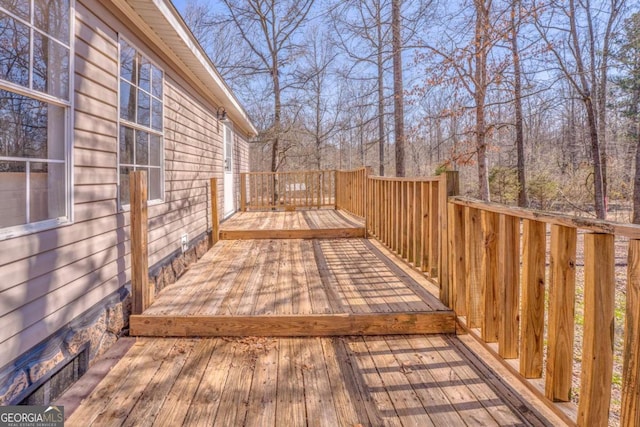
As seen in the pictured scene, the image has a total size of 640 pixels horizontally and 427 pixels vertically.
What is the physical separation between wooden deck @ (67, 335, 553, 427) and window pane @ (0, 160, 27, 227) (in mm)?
1057

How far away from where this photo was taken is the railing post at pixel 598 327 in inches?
55.6

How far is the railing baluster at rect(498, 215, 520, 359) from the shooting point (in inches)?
79.7

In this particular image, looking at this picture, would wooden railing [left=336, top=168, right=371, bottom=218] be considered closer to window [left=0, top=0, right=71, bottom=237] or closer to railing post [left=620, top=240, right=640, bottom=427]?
window [left=0, top=0, right=71, bottom=237]

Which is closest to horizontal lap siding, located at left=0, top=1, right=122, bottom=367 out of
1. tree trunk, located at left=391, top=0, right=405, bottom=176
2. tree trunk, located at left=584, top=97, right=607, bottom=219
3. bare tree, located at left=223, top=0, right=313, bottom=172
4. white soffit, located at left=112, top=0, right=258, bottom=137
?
white soffit, located at left=112, top=0, right=258, bottom=137

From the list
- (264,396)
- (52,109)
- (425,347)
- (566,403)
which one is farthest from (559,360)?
(52,109)

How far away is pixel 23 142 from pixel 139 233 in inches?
41.3

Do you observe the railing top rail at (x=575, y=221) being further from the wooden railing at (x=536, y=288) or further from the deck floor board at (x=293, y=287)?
the deck floor board at (x=293, y=287)

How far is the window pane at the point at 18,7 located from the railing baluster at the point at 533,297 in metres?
2.94

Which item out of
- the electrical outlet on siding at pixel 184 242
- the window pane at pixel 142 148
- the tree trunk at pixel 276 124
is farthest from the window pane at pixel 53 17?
the tree trunk at pixel 276 124

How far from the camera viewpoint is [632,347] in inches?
51.8

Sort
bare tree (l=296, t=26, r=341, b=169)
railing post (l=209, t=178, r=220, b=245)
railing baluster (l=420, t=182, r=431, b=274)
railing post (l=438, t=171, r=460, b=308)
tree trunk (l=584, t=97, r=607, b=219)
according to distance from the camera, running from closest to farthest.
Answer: railing post (l=438, t=171, r=460, b=308) < railing baluster (l=420, t=182, r=431, b=274) < railing post (l=209, t=178, r=220, b=245) < tree trunk (l=584, t=97, r=607, b=219) < bare tree (l=296, t=26, r=341, b=169)

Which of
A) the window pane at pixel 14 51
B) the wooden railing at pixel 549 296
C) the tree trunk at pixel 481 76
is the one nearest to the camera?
the wooden railing at pixel 549 296

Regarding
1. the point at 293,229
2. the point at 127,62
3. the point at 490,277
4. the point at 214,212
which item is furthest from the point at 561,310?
the point at 214,212

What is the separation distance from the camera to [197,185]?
5684mm
